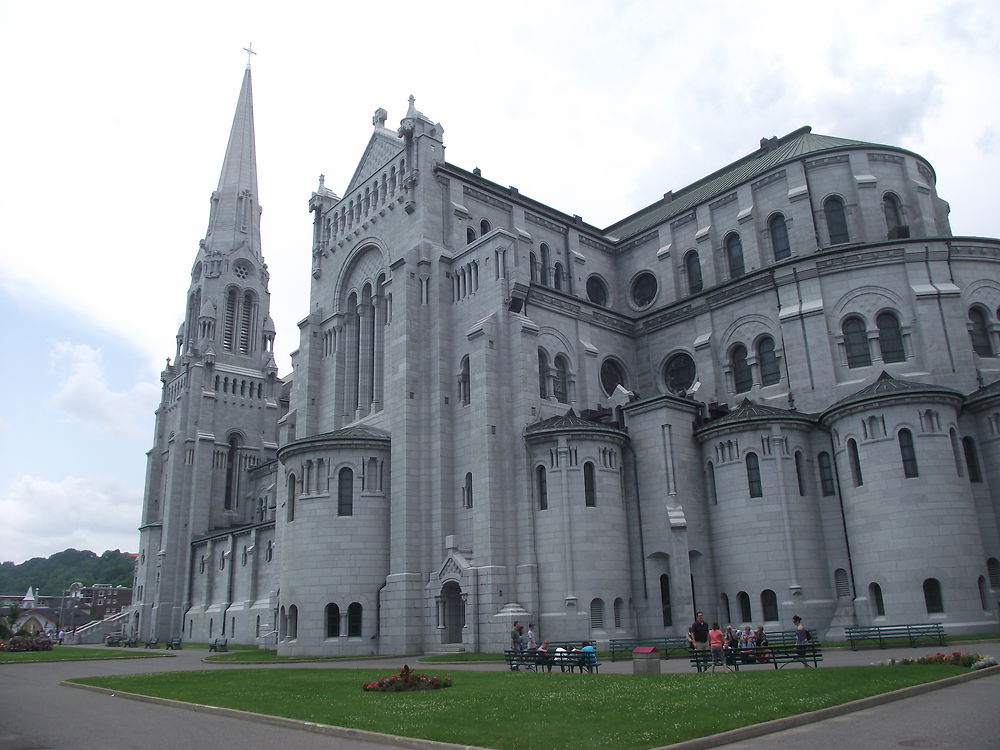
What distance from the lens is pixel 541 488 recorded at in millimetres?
40906

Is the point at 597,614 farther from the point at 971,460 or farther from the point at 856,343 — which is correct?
the point at 856,343

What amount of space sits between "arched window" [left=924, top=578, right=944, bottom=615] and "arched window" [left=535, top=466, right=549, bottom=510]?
56.7ft

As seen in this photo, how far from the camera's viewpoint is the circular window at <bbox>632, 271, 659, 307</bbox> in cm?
5741

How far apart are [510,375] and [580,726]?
2990 centimetres

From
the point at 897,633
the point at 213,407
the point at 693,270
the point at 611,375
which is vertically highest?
the point at 693,270

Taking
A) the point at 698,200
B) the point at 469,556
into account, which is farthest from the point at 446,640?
the point at 698,200

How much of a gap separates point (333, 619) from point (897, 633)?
27.6 metres

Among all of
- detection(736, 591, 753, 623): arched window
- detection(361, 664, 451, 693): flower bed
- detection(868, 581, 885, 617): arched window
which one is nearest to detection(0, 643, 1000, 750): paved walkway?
detection(361, 664, 451, 693): flower bed

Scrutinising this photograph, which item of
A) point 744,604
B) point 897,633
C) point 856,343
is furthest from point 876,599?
point 856,343

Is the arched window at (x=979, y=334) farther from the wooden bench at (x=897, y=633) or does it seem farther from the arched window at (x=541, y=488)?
the arched window at (x=541, y=488)

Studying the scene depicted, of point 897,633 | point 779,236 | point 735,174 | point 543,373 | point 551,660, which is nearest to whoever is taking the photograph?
point 551,660

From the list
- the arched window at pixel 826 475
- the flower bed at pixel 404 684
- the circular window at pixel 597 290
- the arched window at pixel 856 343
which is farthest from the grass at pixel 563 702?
the circular window at pixel 597 290

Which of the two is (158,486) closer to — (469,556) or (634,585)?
(469,556)

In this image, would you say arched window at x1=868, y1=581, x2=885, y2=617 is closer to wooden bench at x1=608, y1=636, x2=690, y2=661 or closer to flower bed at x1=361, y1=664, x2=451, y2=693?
wooden bench at x1=608, y1=636, x2=690, y2=661
